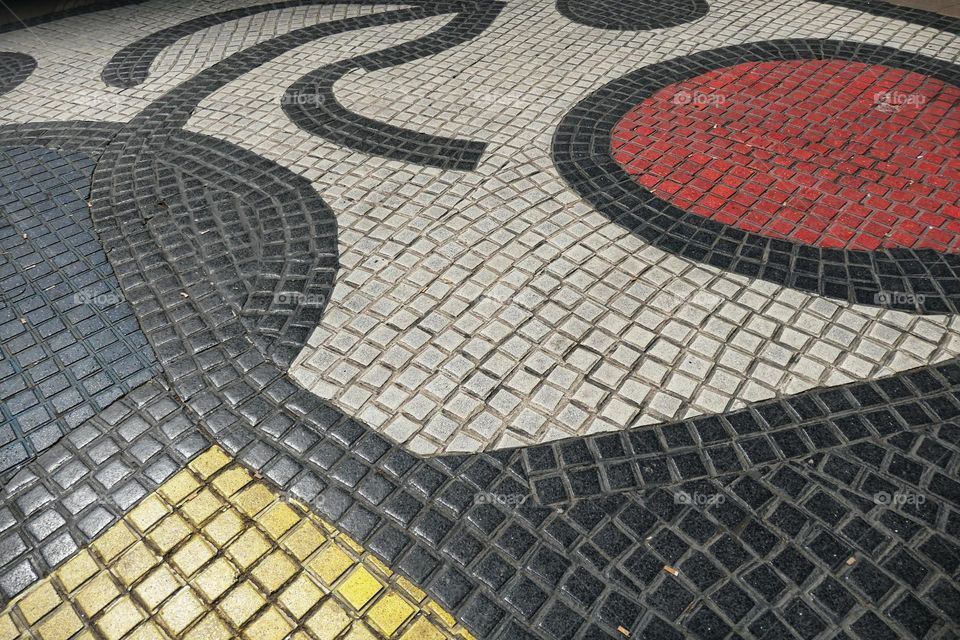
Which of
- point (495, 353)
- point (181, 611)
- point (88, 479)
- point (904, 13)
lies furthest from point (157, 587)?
point (904, 13)

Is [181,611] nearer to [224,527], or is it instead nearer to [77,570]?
[224,527]

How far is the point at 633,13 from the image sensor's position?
8797 mm

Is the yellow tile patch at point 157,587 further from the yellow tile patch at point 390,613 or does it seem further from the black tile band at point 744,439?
the black tile band at point 744,439

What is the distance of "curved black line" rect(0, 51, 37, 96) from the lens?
27.1 ft

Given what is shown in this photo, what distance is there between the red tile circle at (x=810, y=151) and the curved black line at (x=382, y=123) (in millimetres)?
1567

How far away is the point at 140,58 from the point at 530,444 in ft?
A: 25.2

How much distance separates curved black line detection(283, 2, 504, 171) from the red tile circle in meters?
1.57

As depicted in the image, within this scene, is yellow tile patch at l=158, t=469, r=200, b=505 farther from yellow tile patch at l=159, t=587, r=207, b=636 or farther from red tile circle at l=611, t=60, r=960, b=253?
red tile circle at l=611, t=60, r=960, b=253

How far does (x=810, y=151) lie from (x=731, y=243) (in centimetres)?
162

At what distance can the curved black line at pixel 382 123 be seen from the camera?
6.30m

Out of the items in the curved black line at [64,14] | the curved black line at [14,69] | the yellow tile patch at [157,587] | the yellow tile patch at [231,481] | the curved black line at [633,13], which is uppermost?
the curved black line at [64,14]

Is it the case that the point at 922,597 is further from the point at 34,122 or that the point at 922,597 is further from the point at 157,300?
the point at 34,122

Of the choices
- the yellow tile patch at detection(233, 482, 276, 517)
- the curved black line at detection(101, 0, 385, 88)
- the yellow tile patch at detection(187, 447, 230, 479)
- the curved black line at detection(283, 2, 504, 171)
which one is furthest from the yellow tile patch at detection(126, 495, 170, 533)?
the curved black line at detection(101, 0, 385, 88)

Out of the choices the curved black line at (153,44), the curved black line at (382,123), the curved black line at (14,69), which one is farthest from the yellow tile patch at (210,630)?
the curved black line at (14,69)
